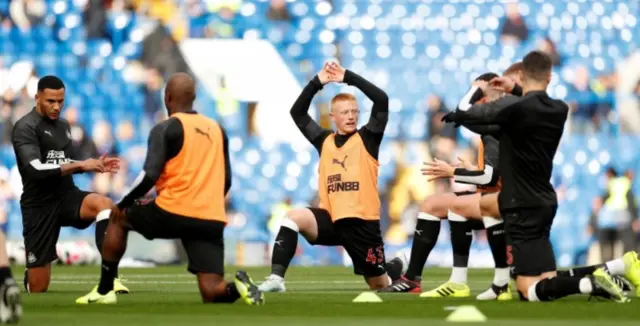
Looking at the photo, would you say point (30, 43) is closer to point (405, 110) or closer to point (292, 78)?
point (292, 78)

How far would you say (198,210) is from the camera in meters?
8.83

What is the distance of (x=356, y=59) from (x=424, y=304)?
52.4 feet

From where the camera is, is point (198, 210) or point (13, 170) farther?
point (13, 170)

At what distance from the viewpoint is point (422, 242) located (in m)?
10.8

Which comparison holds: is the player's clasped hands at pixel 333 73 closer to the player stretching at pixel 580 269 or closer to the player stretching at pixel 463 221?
the player stretching at pixel 463 221

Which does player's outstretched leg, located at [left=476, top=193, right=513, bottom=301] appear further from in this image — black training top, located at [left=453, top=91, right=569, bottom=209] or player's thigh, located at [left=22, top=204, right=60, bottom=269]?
player's thigh, located at [left=22, top=204, right=60, bottom=269]

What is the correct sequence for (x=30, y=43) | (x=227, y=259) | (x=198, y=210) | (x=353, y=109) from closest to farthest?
(x=198, y=210) < (x=353, y=109) < (x=227, y=259) < (x=30, y=43)

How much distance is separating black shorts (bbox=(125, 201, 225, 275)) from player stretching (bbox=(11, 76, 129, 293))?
93.5 inches

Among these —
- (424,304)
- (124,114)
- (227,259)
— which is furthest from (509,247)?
(124,114)

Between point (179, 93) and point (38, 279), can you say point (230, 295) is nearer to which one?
point (179, 93)

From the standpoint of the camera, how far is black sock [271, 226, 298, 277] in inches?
423

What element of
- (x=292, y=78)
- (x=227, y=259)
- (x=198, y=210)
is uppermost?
(x=292, y=78)

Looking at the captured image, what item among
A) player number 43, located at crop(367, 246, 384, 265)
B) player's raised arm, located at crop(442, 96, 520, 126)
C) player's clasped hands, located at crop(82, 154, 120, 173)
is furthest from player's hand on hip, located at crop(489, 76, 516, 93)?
player's clasped hands, located at crop(82, 154, 120, 173)

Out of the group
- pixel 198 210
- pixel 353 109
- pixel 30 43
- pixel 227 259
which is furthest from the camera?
pixel 30 43
